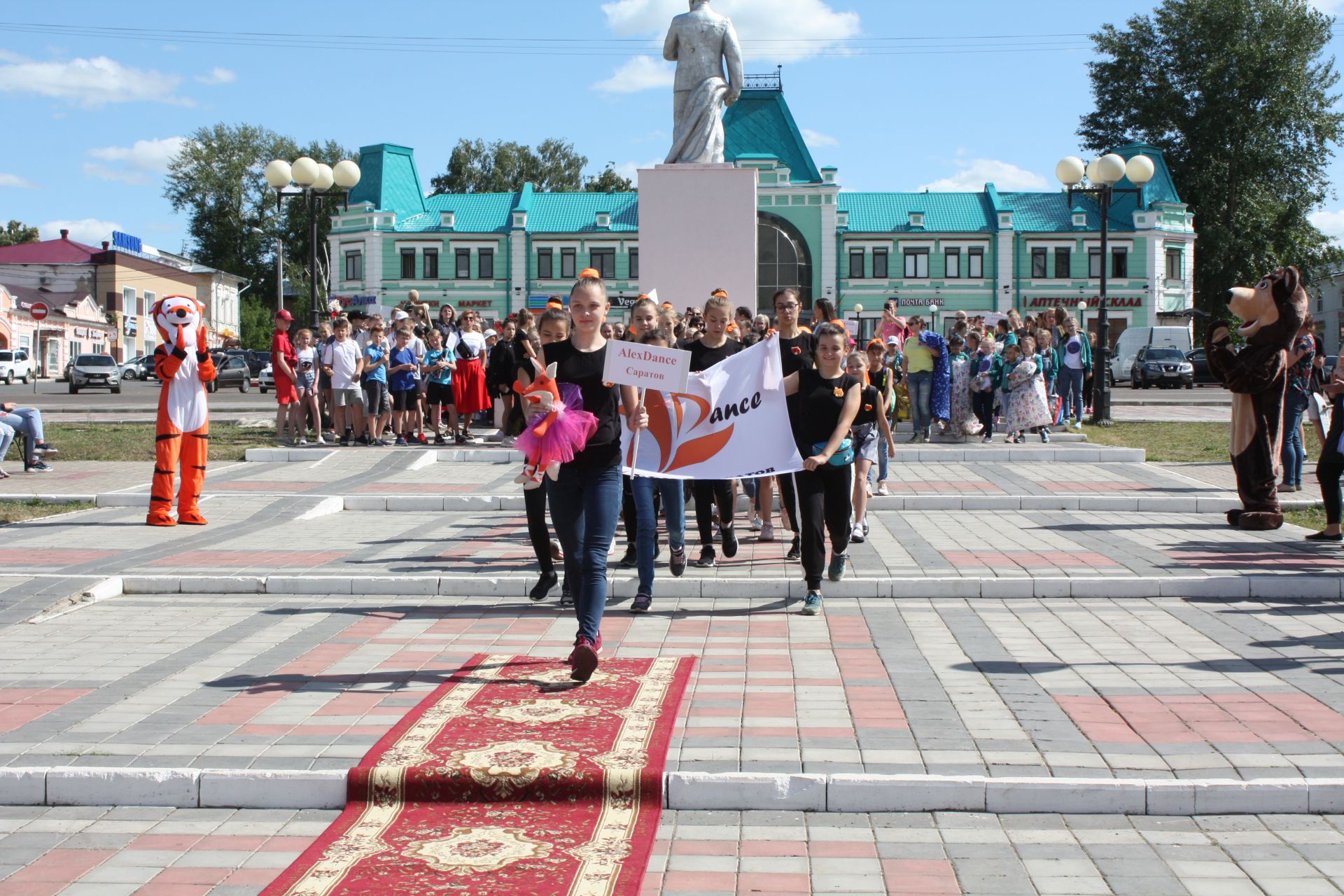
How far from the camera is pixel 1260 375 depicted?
1033 centimetres

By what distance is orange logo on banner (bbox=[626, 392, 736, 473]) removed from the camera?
910cm

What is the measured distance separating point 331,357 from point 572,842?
51.0 ft

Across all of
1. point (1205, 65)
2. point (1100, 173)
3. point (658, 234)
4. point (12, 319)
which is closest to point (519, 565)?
point (658, 234)

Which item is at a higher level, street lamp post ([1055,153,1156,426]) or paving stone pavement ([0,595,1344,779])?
street lamp post ([1055,153,1156,426])

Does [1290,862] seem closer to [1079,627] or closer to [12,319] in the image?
[1079,627]

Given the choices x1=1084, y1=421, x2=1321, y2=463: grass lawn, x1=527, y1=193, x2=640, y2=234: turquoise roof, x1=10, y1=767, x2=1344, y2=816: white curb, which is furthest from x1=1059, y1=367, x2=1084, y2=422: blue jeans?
x1=527, y1=193, x2=640, y2=234: turquoise roof

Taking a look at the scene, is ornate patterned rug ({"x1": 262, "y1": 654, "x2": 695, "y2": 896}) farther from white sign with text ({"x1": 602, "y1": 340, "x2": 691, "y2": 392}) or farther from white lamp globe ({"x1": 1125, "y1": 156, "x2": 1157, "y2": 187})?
white lamp globe ({"x1": 1125, "y1": 156, "x2": 1157, "y2": 187})

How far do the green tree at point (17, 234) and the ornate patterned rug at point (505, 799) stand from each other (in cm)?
12566

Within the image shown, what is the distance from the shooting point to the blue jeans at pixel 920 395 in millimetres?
20178

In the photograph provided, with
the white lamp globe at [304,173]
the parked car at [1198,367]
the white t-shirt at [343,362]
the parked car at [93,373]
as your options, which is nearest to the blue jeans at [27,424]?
the white t-shirt at [343,362]

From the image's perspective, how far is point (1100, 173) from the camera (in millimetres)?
23562

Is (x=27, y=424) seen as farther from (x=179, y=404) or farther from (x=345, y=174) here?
(x=345, y=174)

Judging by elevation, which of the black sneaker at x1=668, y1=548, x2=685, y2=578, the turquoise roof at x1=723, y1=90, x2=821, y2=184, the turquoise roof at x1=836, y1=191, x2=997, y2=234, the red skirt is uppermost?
the turquoise roof at x1=723, y1=90, x2=821, y2=184

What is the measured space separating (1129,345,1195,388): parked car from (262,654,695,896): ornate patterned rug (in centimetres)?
4543
